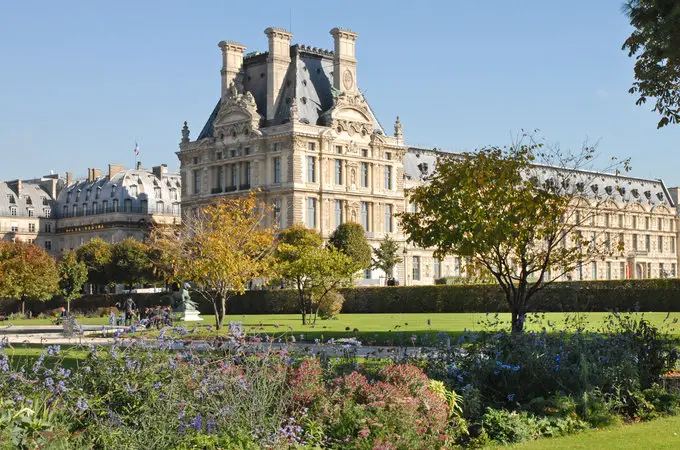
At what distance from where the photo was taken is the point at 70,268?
65.3 m

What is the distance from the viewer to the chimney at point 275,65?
279ft

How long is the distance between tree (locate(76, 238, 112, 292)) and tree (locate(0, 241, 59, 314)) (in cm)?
2510

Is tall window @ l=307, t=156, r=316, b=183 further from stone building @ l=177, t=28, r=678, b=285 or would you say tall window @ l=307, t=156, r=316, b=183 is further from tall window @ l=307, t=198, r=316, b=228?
tall window @ l=307, t=198, r=316, b=228

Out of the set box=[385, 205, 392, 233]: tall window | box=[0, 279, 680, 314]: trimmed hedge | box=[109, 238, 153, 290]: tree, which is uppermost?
box=[385, 205, 392, 233]: tall window

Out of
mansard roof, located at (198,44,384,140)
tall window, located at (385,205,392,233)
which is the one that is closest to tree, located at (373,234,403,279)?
tall window, located at (385,205,392,233)

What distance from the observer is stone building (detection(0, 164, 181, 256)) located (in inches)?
4751

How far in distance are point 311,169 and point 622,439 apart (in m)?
72.5

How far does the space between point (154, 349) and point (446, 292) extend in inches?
1661

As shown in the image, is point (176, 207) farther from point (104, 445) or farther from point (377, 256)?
point (104, 445)

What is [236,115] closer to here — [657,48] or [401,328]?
[401,328]

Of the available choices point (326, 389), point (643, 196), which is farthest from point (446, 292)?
point (643, 196)

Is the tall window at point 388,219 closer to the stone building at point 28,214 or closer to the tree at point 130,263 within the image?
the tree at point 130,263

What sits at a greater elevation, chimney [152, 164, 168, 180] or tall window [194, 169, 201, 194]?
chimney [152, 164, 168, 180]

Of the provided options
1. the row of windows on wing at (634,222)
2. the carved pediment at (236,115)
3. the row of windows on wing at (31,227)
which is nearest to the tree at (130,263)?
the carved pediment at (236,115)
